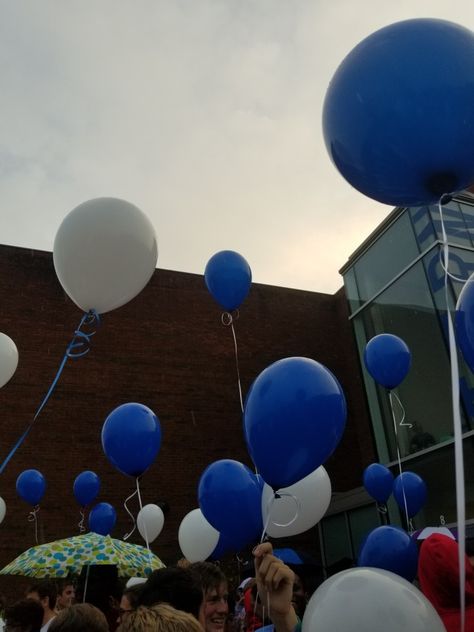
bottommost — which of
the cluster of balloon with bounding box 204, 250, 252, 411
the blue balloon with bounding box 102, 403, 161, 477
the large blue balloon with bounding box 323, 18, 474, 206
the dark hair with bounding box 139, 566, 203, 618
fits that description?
the dark hair with bounding box 139, 566, 203, 618

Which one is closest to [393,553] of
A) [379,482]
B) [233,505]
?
[233,505]

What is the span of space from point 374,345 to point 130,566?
3044 mm

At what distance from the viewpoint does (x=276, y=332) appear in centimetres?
1380

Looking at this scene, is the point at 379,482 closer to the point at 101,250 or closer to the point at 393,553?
the point at 393,553

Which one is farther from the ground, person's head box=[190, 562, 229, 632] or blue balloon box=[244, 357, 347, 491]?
blue balloon box=[244, 357, 347, 491]

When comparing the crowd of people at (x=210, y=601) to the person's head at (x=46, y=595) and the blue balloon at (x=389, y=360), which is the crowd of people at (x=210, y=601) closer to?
the person's head at (x=46, y=595)

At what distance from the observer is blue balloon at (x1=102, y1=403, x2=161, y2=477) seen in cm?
486

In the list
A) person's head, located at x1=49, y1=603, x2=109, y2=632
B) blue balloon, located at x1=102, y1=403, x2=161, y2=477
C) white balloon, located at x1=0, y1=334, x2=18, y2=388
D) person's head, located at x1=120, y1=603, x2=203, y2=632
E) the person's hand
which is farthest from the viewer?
white balloon, located at x1=0, y1=334, x2=18, y2=388

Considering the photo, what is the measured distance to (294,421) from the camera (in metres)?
2.40

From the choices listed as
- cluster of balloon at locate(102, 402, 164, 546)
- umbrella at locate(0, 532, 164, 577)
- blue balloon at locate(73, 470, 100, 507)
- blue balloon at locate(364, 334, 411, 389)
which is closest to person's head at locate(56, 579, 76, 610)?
umbrella at locate(0, 532, 164, 577)

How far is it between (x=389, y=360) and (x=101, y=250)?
9.88 ft

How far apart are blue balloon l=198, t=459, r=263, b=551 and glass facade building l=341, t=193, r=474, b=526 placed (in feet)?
16.5

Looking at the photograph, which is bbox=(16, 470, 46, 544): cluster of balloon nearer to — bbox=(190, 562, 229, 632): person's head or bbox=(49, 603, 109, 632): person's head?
bbox=(190, 562, 229, 632): person's head

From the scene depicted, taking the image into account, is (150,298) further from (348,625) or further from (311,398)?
(348,625)
